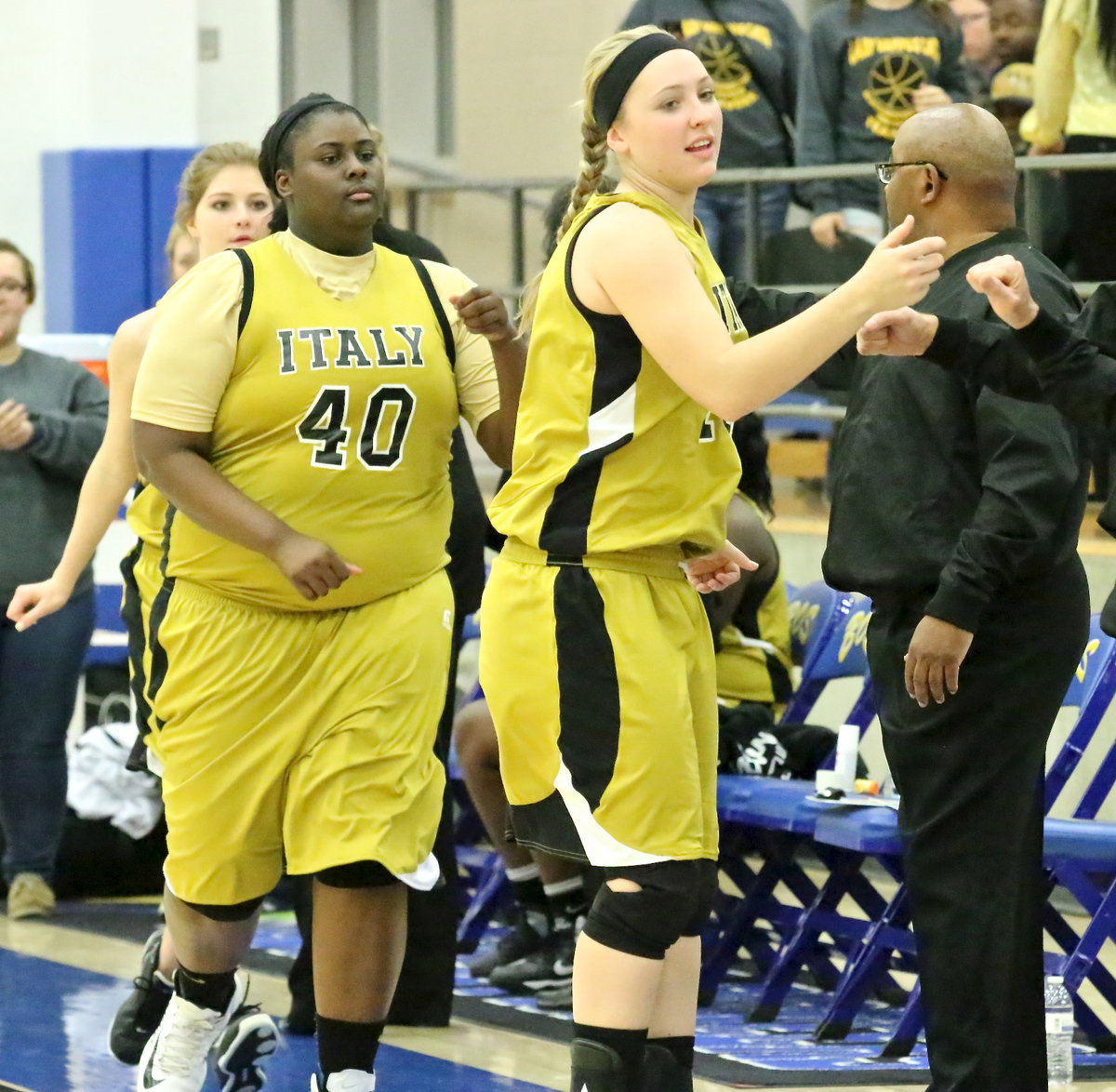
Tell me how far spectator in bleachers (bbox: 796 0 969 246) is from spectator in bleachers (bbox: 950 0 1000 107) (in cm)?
77

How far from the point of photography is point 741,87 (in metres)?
7.29

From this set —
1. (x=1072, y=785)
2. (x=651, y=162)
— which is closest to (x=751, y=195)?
(x=1072, y=785)

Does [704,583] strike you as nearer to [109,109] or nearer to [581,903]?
[581,903]

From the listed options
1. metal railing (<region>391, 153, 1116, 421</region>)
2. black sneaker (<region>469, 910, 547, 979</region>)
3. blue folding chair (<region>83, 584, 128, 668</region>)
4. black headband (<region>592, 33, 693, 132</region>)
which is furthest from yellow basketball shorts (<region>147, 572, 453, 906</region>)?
blue folding chair (<region>83, 584, 128, 668</region>)

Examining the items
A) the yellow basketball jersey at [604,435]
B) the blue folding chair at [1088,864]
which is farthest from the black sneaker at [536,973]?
the yellow basketball jersey at [604,435]

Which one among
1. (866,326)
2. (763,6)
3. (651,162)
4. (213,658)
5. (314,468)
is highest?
(763,6)

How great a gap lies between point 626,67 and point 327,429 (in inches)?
34.4

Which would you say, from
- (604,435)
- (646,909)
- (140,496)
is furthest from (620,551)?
(140,496)

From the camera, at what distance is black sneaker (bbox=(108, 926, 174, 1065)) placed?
14.5 feet

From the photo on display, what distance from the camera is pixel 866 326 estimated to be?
3.07 metres

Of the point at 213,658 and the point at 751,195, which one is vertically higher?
the point at 751,195

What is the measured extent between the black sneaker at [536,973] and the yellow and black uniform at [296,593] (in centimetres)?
146

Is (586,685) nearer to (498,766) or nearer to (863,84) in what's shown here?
(498,766)

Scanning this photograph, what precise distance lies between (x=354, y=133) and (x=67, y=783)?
3338 mm
